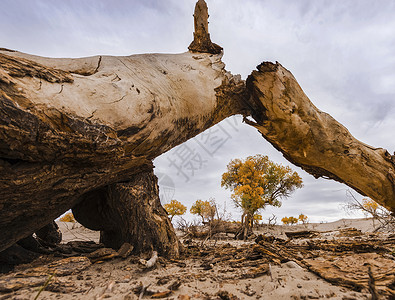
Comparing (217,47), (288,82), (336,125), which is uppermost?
(217,47)

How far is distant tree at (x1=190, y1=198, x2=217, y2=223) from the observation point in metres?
5.35

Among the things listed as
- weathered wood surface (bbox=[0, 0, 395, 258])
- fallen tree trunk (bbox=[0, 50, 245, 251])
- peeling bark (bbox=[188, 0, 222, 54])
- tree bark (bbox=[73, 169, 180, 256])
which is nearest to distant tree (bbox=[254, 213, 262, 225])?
weathered wood surface (bbox=[0, 0, 395, 258])

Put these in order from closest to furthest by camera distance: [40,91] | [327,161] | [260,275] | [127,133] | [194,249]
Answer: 1. [40,91]
2. [260,275]
3. [127,133]
4. [194,249]
5. [327,161]

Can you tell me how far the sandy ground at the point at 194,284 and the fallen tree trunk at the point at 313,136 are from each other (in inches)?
97.4

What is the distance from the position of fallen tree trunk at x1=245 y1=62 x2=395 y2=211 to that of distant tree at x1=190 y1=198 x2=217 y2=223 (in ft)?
7.67

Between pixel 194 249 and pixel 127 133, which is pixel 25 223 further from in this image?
pixel 194 249

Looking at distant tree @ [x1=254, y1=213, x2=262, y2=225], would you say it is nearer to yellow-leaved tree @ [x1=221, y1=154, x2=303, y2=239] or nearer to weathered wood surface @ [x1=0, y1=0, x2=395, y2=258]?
yellow-leaved tree @ [x1=221, y1=154, x2=303, y2=239]

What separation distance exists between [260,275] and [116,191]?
2.14 m

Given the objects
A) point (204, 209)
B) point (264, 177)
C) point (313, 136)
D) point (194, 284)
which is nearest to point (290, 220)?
point (264, 177)

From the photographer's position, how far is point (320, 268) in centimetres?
217

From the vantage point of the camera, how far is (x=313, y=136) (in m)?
4.07

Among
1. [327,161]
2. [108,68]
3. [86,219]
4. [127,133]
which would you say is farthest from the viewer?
[327,161]

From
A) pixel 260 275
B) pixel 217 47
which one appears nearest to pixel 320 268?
pixel 260 275

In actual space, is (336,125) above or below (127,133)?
above
